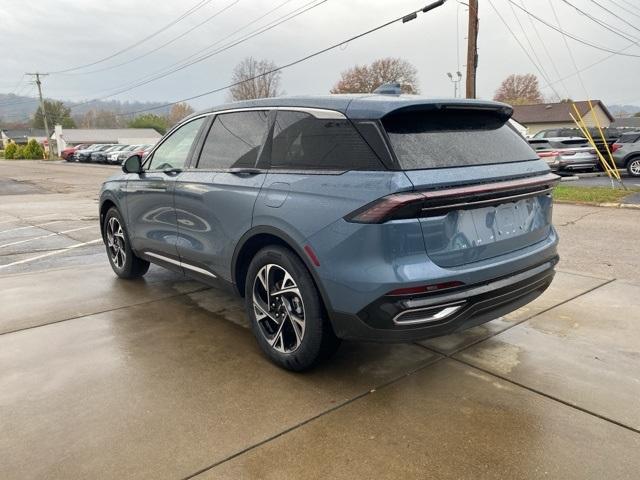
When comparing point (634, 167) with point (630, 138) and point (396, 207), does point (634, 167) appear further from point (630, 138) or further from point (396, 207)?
point (396, 207)

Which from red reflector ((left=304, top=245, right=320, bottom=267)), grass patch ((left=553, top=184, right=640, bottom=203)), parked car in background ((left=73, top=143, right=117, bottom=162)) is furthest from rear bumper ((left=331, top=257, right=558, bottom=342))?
parked car in background ((left=73, top=143, right=117, bottom=162))

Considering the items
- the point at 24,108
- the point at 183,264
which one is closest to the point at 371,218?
the point at 183,264

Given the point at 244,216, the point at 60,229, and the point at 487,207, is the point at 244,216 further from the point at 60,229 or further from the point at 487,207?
the point at 60,229

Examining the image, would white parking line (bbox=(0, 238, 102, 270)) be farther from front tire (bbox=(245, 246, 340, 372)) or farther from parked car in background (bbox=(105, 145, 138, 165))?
parked car in background (bbox=(105, 145, 138, 165))

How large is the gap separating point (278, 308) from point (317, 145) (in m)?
1.10

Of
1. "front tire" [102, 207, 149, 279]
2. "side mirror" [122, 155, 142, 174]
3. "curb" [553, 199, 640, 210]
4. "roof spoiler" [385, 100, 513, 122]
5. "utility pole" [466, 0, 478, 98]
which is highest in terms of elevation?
A: "utility pole" [466, 0, 478, 98]

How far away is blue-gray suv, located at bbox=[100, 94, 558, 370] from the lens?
8.72 feet

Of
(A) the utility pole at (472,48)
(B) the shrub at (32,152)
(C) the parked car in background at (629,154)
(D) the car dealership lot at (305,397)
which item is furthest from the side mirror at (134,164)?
(B) the shrub at (32,152)

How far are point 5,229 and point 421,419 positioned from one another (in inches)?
363

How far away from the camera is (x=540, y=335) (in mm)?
3883

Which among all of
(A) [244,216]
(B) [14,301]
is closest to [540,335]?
(A) [244,216]

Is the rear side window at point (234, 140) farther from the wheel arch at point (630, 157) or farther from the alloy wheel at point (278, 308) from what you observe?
the wheel arch at point (630, 157)

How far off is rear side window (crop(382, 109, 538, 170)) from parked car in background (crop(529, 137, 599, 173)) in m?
16.4

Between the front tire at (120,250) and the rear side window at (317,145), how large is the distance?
2665 mm
